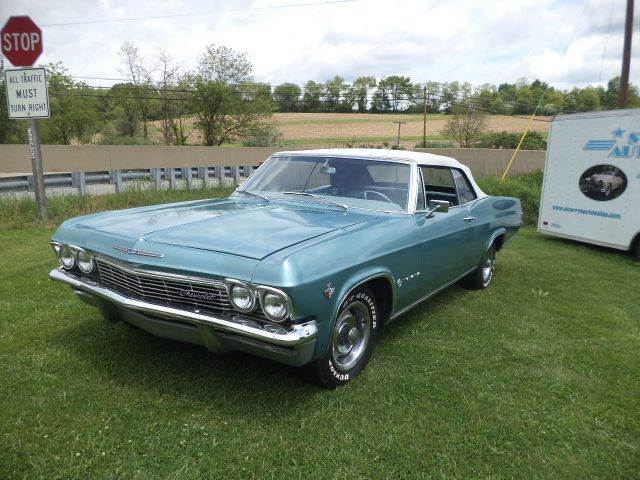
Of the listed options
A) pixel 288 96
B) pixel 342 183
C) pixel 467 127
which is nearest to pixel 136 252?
pixel 342 183

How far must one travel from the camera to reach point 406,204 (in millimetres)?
4000

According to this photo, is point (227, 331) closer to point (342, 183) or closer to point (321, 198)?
point (321, 198)

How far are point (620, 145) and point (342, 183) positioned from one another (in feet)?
19.3

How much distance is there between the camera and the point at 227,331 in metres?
2.74

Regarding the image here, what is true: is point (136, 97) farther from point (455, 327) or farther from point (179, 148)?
point (455, 327)

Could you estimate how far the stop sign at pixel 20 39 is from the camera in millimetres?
7348

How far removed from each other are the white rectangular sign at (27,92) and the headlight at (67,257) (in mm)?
5095

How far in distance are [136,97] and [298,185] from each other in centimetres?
3819

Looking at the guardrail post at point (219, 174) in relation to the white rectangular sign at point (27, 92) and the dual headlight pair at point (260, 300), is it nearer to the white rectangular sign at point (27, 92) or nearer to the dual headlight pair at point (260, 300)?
the white rectangular sign at point (27, 92)

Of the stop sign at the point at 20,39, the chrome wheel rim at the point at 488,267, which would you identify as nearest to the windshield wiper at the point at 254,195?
the chrome wheel rim at the point at 488,267

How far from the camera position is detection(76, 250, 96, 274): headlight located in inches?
131

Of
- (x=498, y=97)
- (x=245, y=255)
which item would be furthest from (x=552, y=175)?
(x=498, y=97)

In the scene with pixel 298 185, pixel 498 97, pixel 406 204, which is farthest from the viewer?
pixel 498 97

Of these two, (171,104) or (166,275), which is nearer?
(166,275)
